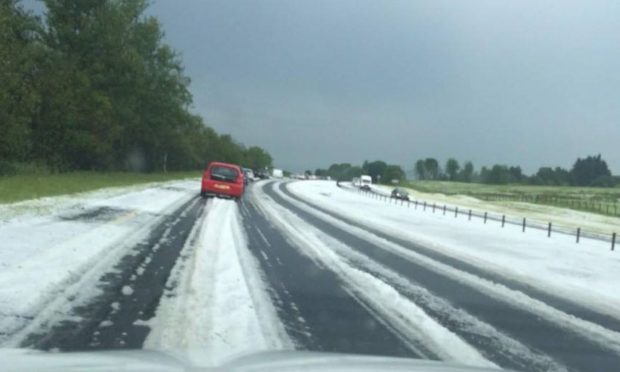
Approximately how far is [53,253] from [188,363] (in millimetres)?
8007

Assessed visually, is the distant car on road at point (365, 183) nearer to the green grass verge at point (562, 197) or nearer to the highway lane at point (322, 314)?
the green grass verge at point (562, 197)

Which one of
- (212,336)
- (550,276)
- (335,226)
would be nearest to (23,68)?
(335,226)

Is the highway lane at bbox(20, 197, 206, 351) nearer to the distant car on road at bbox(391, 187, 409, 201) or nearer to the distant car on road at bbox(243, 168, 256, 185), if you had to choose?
the distant car on road at bbox(243, 168, 256, 185)

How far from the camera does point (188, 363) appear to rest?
A: 388cm

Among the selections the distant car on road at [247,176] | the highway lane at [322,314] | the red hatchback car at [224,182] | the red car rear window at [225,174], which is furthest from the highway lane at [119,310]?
the distant car on road at [247,176]

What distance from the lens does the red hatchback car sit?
33.8 m

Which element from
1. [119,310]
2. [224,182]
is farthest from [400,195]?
[119,310]

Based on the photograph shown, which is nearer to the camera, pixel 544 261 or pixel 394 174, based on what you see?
pixel 544 261

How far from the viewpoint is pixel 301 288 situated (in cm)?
974

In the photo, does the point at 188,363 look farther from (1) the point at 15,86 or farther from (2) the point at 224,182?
(1) the point at 15,86

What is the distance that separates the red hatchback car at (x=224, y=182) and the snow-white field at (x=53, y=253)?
11.9m

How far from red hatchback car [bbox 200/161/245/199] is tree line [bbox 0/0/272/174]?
42.2 feet

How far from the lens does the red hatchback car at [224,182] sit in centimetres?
3375

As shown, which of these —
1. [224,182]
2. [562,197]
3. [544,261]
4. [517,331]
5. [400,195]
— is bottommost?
[562,197]
